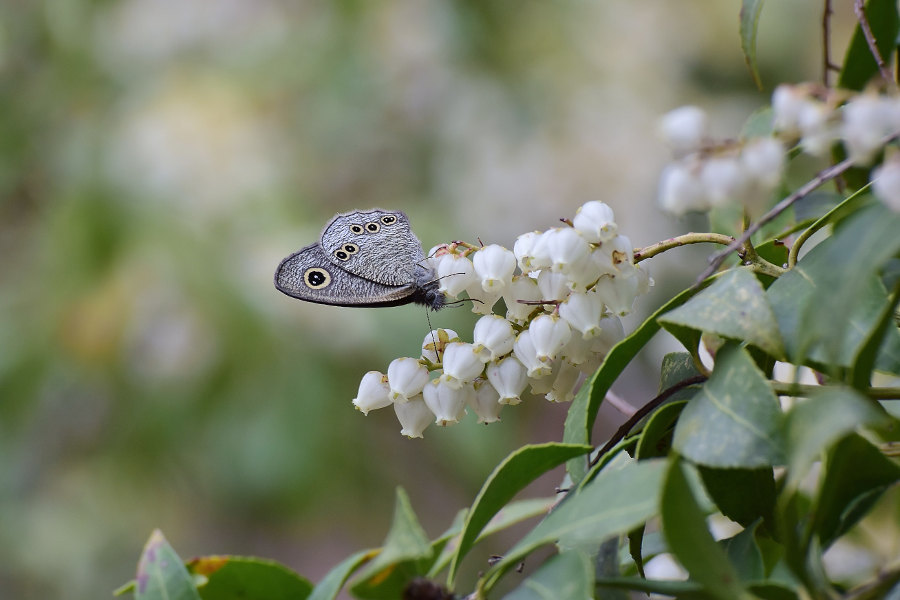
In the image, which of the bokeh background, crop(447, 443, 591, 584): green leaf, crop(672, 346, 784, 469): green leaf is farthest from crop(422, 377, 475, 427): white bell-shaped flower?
the bokeh background

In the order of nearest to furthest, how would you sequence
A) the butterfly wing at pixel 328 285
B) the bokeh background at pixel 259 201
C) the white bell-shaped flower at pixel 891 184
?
the white bell-shaped flower at pixel 891 184 → the butterfly wing at pixel 328 285 → the bokeh background at pixel 259 201

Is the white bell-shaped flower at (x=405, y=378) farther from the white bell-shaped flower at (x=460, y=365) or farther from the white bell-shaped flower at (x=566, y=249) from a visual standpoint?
Result: the white bell-shaped flower at (x=566, y=249)

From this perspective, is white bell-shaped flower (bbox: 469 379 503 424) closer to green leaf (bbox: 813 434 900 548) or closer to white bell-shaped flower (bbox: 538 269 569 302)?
white bell-shaped flower (bbox: 538 269 569 302)

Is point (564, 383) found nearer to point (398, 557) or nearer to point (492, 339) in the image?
point (492, 339)

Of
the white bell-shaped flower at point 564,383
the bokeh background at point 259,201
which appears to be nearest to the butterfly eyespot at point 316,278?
the white bell-shaped flower at point 564,383

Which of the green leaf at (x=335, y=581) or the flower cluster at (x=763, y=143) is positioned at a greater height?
the flower cluster at (x=763, y=143)

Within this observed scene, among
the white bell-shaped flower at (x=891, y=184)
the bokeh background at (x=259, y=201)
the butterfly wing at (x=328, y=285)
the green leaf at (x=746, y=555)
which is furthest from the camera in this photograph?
the bokeh background at (x=259, y=201)

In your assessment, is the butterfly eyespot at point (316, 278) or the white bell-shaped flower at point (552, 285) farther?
the butterfly eyespot at point (316, 278)

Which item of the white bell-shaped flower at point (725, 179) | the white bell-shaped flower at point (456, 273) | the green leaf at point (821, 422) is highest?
the white bell-shaped flower at point (456, 273)
